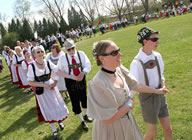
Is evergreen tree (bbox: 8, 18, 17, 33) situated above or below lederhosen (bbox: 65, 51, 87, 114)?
above

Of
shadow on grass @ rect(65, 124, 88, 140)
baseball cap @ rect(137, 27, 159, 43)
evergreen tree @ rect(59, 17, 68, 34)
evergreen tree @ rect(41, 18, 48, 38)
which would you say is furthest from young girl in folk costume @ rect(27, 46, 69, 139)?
evergreen tree @ rect(41, 18, 48, 38)

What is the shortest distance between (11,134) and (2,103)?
3.77m

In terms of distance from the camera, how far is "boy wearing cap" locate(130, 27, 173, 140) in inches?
112

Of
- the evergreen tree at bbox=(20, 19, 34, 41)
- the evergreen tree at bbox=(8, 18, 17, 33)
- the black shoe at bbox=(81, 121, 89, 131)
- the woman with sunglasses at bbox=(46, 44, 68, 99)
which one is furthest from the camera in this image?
the evergreen tree at bbox=(8, 18, 17, 33)

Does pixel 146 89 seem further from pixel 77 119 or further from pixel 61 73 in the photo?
pixel 77 119

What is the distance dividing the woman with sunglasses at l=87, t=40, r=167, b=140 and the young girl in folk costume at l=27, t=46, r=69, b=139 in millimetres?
2363

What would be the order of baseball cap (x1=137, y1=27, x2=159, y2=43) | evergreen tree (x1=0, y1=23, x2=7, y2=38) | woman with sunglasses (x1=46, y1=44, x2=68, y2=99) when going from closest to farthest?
baseball cap (x1=137, y1=27, x2=159, y2=43) → woman with sunglasses (x1=46, y1=44, x2=68, y2=99) → evergreen tree (x1=0, y1=23, x2=7, y2=38)

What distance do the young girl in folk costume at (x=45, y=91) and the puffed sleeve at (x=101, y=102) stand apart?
267 centimetres

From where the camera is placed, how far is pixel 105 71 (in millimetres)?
2242

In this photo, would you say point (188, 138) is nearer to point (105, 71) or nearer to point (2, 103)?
point (105, 71)

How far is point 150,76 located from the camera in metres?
2.89

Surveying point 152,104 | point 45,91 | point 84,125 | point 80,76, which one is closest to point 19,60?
point 45,91

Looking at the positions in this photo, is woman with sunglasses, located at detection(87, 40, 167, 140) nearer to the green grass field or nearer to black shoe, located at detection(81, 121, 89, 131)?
the green grass field

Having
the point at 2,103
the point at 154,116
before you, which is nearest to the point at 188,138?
the point at 154,116
